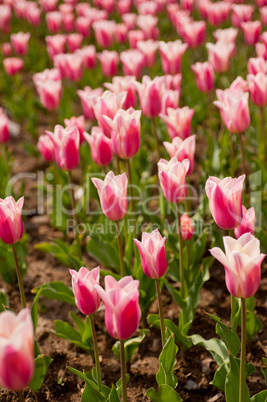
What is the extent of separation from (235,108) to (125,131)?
69 centimetres

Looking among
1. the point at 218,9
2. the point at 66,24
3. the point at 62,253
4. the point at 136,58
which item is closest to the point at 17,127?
the point at 66,24

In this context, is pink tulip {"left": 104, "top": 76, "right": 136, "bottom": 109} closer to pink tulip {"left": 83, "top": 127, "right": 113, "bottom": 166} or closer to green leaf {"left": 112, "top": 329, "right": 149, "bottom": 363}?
pink tulip {"left": 83, "top": 127, "right": 113, "bottom": 166}

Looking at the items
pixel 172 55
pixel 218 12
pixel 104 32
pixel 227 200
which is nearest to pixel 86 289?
pixel 227 200

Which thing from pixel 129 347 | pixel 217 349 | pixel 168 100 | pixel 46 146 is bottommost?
pixel 129 347

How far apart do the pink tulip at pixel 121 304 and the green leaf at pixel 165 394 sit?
1.40 feet

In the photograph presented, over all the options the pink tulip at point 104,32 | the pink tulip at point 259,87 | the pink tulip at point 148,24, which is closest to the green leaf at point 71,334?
the pink tulip at point 259,87

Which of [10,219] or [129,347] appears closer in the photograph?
[10,219]

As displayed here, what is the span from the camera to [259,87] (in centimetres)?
321

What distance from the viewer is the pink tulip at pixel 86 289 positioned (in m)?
1.80

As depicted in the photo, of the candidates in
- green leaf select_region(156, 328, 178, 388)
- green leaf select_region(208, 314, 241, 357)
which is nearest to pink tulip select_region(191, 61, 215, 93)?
green leaf select_region(208, 314, 241, 357)

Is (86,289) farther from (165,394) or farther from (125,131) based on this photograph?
(125,131)

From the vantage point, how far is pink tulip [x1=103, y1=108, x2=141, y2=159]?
8.35ft

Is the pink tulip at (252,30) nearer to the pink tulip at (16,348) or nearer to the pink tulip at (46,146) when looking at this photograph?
the pink tulip at (46,146)

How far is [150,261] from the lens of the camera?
192 centimetres
